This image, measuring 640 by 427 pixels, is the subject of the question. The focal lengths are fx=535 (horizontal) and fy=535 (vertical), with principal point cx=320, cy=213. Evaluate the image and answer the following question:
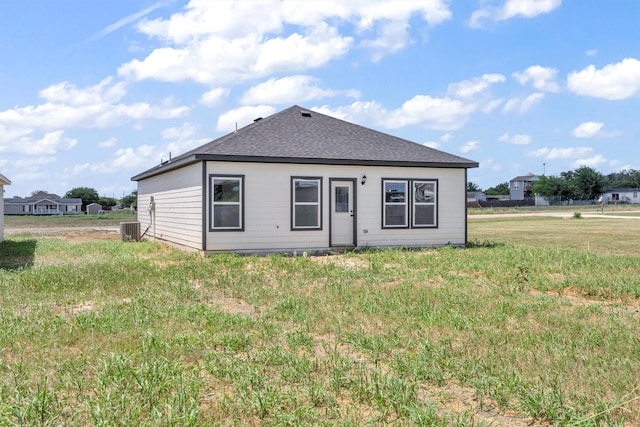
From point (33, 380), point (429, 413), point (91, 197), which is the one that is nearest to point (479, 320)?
point (429, 413)

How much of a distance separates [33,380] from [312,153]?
1136 cm

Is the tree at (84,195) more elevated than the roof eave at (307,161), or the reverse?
the tree at (84,195)

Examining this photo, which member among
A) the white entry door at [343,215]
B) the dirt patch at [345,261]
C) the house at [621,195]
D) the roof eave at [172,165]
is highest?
the house at [621,195]

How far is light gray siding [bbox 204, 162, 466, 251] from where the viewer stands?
47.2 ft

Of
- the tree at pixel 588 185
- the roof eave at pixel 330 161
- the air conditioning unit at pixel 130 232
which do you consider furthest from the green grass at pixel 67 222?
the tree at pixel 588 185

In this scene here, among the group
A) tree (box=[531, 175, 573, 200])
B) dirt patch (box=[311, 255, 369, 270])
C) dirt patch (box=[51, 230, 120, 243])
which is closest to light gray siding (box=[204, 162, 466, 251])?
dirt patch (box=[311, 255, 369, 270])

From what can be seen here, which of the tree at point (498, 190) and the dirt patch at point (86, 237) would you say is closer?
the dirt patch at point (86, 237)

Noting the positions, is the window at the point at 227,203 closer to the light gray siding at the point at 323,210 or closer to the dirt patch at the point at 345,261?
the light gray siding at the point at 323,210

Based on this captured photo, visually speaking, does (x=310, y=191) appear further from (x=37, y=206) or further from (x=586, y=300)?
(x=37, y=206)

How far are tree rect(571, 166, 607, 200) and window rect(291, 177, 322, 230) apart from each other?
84.9 m

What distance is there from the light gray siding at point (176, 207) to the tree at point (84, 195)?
95819 mm

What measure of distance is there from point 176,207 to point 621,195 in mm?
101516

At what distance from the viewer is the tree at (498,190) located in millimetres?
127394

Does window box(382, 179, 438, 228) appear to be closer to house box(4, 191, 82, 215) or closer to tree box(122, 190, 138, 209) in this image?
house box(4, 191, 82, 215)
